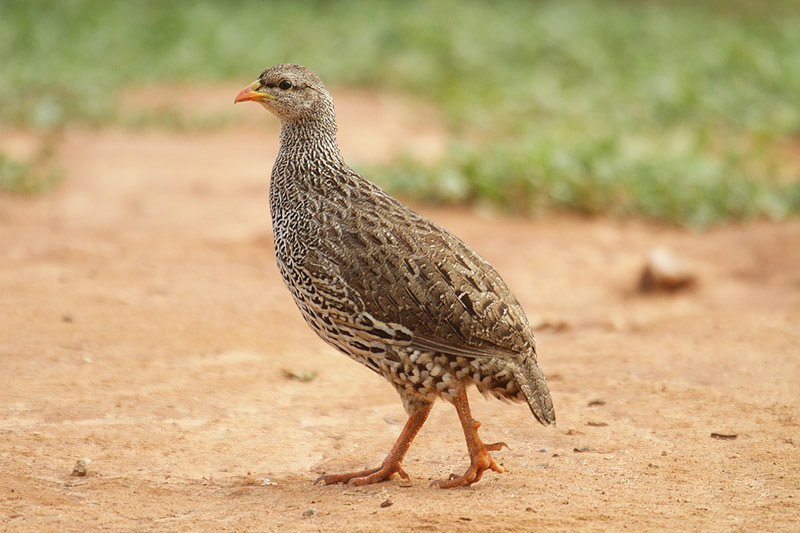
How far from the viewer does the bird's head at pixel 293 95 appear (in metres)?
5.18

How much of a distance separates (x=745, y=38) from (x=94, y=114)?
1085 cm

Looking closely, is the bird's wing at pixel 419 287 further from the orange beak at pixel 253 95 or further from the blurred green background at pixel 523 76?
the blurred green background at pixel 523 76

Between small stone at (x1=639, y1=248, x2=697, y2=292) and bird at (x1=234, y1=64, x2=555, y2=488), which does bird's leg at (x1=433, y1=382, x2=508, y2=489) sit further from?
small stone at (x1=639, y1=248, x2=697, y2=292)

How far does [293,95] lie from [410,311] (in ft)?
4.73

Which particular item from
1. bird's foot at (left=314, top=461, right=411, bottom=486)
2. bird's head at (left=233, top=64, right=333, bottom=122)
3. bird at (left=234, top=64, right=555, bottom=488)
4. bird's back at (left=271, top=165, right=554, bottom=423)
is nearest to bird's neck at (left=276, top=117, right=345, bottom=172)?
bird's head at (left=233, top=64, right=333, bottom=122)

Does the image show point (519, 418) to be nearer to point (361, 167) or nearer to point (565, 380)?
point (565, 380)

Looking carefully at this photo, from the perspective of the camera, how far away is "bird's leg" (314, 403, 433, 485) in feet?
14.9

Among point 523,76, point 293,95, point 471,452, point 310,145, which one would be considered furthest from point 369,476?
point 523,76

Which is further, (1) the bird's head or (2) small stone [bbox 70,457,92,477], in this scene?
(1) the bird's head

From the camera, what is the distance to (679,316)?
24.7 ft

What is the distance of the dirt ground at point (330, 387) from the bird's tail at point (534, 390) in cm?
30

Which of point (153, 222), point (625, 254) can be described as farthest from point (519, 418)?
point (153, 222)

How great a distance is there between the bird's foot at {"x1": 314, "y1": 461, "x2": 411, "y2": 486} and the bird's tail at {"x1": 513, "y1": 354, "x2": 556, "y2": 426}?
670 millimetres

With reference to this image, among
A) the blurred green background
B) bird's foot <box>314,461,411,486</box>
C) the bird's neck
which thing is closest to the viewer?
bird's foot <box>314,461,411,486</box>
